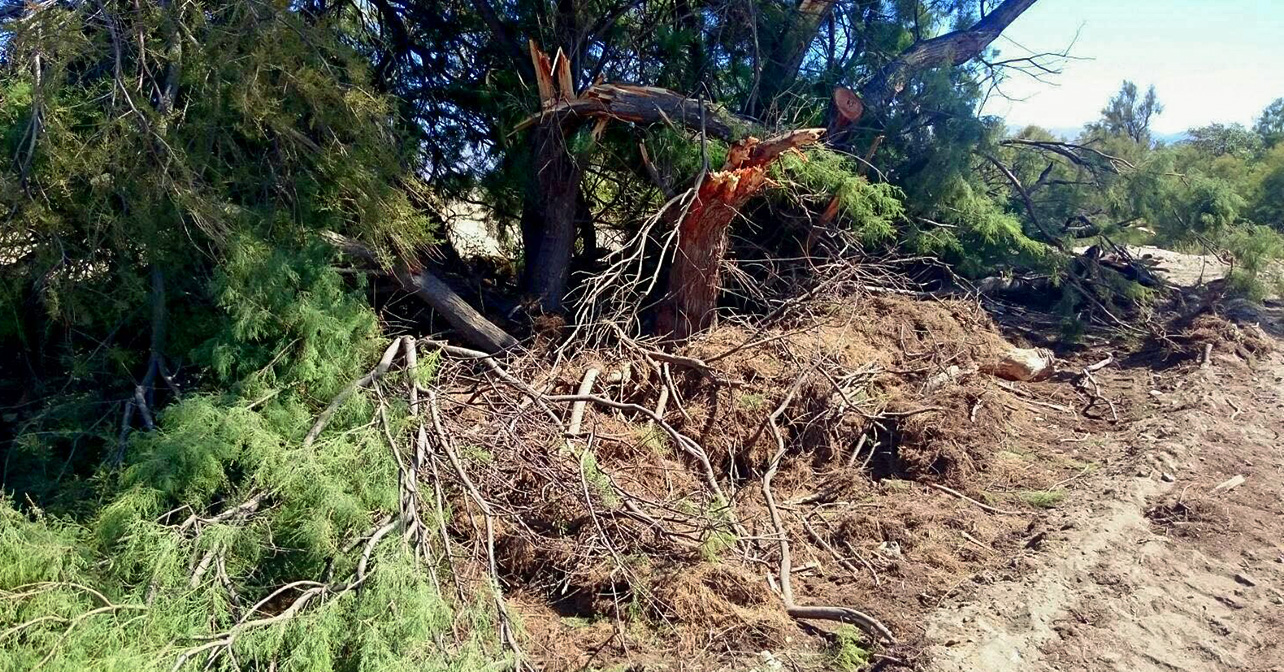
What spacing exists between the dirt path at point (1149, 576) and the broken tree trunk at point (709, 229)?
8.14 feet

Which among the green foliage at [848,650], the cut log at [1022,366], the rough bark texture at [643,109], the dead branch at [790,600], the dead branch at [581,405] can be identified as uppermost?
the rough bark texture at [643,109]

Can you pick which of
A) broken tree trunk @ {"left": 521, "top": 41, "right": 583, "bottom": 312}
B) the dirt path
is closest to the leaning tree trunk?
broken tree trunk @ {"left": 521, "top": 41, "right": 583, "bottom": 312}

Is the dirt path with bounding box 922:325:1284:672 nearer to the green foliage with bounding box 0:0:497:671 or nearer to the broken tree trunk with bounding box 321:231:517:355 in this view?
the green foliage with bounding box 0:0:497:671

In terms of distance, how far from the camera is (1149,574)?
4.46m

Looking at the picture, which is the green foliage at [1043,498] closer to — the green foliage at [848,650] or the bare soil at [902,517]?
the bare soil at [902,517]

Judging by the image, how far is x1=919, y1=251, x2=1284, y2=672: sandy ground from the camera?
3822 mm

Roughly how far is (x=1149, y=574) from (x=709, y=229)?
3110mm

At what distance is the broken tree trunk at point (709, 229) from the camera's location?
554cm

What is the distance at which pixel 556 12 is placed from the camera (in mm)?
6324

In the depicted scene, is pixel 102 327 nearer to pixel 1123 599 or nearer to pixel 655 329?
pixel 655 329

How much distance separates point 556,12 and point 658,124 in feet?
3.78

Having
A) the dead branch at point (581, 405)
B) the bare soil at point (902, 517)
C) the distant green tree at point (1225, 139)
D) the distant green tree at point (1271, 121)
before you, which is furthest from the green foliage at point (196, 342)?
the distant green tree at point (1271, 121)

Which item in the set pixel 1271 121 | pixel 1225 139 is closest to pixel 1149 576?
pixel 1271 121

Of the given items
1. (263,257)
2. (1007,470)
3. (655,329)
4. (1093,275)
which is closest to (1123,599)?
(1007,470)
